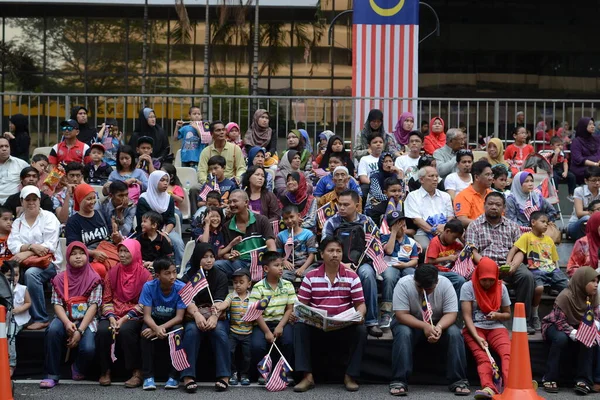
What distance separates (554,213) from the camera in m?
12.0

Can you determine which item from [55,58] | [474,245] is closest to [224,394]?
[474,245]

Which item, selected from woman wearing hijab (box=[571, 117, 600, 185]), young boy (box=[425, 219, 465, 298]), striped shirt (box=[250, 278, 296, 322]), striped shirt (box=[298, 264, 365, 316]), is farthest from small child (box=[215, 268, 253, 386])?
woman wearing hijab (box=[571, 117, 600, 185])

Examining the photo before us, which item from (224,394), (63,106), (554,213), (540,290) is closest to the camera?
(224,394)

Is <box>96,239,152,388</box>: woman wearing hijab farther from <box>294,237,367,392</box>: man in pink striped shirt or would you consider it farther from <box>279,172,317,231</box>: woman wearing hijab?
<box>279,172,317,231</box>: woman wearing hijab

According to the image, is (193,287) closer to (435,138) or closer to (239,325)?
(239,325)

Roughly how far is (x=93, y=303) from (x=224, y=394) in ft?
5.47

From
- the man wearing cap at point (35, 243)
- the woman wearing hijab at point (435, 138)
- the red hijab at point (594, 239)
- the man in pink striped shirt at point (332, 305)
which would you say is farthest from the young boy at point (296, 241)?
the woman wearing hijab at point (435, 138)

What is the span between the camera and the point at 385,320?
1012cm

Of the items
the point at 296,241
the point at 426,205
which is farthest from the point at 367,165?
the point at 296,241

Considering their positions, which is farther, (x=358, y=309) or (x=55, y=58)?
(x=55, y=58)

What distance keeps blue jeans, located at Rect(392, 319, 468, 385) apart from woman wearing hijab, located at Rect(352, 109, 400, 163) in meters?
4.76

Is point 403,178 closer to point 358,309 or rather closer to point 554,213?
point 554,213

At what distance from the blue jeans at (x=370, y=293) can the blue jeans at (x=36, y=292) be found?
3.30 metres

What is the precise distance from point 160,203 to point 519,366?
471 cm
